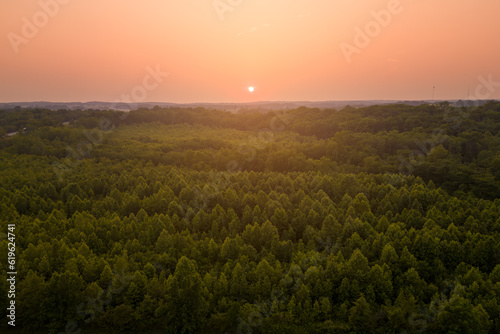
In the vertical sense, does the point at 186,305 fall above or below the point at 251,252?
below

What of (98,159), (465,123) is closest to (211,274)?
(98,159)

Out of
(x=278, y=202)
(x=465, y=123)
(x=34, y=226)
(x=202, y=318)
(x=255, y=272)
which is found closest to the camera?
(x=202, y=318)

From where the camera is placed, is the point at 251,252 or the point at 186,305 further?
the point at 251,252

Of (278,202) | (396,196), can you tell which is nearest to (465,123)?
(396,196)

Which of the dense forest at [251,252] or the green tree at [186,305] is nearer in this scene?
the dense forest at [251,252]

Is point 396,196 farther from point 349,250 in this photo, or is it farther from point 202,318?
point 202,318

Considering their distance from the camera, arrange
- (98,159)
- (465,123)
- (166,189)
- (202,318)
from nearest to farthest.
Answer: (202,318), (166,189), (98,159), (465,123)

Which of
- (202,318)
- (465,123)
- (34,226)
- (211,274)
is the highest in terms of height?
(465,123)

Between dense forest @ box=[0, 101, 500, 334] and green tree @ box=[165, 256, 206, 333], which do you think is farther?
green tree @ box=[165, 256, 206, 333]

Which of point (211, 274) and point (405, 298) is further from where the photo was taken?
point (211, 274)

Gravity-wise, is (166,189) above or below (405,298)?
above
